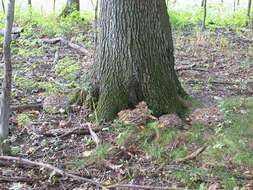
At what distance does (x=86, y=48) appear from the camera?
1027 centimetres

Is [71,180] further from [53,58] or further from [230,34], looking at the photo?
[230,34]

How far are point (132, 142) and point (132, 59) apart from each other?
1148mm

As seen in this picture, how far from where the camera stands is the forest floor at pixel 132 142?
4246mm

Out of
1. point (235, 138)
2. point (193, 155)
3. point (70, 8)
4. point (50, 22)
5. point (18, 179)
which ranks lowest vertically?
point (18, 179)

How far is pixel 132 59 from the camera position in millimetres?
5434

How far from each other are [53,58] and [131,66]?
4.51 m

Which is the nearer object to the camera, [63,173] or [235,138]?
[63,173]

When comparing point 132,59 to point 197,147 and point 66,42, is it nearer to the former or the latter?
point 197,147

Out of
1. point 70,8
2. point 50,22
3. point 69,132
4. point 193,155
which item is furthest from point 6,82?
point 70,8

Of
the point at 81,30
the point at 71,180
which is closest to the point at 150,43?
the point at 71,180

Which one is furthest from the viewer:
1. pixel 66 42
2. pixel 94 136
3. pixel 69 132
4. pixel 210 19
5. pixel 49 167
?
pixel 210 19

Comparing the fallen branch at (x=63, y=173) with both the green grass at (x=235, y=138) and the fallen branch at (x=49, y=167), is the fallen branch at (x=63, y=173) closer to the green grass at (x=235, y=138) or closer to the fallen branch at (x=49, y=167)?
the fallen branch at (x=49, y=167)

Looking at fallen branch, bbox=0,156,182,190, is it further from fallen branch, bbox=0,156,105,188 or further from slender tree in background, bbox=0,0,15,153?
slender tree in background, bbox=0,0,15,153

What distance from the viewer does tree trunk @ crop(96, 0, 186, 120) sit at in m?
5.43
